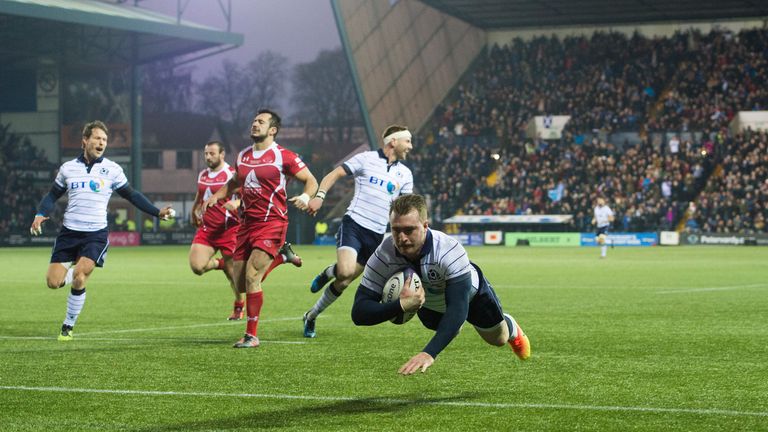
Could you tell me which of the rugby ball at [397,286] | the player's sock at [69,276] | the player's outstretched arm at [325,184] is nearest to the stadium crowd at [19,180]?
the player's sock at [69,276]

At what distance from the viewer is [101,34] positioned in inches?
2265

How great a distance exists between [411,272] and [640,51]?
58797 millimetres

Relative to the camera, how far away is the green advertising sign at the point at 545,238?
53000 mm

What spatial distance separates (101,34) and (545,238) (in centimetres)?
2433

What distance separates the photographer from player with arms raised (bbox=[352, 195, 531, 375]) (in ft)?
22.4

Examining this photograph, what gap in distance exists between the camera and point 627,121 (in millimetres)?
58094

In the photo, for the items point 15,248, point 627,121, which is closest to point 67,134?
point 15,248

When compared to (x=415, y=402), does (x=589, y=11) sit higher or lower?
higher

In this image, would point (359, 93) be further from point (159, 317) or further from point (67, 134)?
point (159, 317)

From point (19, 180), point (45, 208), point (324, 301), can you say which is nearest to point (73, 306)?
point (45, 208)

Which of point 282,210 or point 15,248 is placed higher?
point 282,210

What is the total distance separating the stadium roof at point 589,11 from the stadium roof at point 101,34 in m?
12.8

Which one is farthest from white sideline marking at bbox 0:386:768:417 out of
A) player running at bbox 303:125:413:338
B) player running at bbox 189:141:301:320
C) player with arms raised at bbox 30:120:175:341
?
player running at bbox 189:141:301:320

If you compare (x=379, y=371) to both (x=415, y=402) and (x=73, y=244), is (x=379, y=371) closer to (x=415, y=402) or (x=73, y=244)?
(x=415, y=402)
